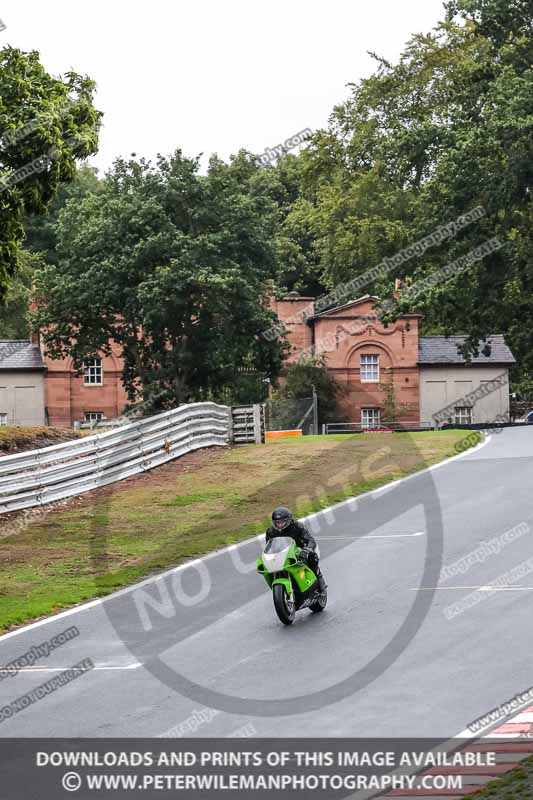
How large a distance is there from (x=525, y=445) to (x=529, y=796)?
24109 millimetres

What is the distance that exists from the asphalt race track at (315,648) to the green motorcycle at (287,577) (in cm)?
25

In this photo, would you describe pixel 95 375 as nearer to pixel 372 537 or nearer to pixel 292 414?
pixel 292 414

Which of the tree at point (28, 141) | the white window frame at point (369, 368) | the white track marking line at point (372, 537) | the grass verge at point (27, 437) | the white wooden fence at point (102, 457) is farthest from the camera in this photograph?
the white window frame at point (369, 368)

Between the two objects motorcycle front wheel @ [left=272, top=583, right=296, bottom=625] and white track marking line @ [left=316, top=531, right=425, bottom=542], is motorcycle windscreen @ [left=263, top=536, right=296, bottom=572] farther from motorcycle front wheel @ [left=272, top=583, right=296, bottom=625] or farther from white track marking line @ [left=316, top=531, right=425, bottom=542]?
white track marking line @ [left=316, top=531, right=425, bottom=542]

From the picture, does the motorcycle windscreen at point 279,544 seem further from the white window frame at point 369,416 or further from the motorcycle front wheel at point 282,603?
the white window frame at point 369,416

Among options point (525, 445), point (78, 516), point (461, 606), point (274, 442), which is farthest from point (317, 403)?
point (461, 606)

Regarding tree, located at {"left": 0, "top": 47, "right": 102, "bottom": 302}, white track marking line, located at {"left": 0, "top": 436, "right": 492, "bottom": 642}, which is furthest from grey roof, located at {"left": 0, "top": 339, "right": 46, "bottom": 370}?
tree, located at {"left": 0, "top": 47, "right": 102, "bottom": 302}

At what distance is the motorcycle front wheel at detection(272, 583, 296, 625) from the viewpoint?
13555 millimetres

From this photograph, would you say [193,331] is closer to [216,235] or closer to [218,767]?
[216,235]

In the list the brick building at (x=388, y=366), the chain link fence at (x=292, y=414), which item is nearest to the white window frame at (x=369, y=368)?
the brick building at (x=388, y=366)

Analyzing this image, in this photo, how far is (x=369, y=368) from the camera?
6325cm

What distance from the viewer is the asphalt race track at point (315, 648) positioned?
1015 centimetres

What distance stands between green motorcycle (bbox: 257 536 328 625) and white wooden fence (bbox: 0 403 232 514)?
10498 mm

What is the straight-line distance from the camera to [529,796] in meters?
6.92
